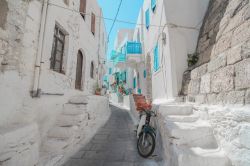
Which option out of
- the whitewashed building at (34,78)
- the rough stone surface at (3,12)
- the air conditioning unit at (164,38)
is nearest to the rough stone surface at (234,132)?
the air conditioning unit at (164,38)

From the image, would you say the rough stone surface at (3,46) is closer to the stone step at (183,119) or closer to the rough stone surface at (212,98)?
the stone step at (183,119)

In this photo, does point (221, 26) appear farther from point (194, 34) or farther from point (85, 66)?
point (85, 66)

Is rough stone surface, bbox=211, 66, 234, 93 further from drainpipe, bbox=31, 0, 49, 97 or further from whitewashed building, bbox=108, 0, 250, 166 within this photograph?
drainpipe, bbox=31, 0, 49, 97

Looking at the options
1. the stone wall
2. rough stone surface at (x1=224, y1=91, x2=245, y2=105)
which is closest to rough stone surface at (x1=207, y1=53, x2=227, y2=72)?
the stone wall

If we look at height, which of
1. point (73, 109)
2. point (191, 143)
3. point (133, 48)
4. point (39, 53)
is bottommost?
point (191, 143)

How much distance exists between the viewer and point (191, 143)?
8.58 ft

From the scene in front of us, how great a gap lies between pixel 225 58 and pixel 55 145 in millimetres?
4841

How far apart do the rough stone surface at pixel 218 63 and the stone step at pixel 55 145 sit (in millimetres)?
4432

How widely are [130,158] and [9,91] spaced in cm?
316

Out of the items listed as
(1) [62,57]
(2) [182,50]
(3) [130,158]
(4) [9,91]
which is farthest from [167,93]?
(4) [9,91]

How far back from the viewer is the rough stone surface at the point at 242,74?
252cm

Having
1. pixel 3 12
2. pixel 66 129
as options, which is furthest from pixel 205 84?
pixel 3 12

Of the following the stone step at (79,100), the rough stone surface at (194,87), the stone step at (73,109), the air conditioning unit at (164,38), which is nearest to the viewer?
the rough stone surface at (194,87)

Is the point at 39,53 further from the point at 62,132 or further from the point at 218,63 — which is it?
the point at 218,63
